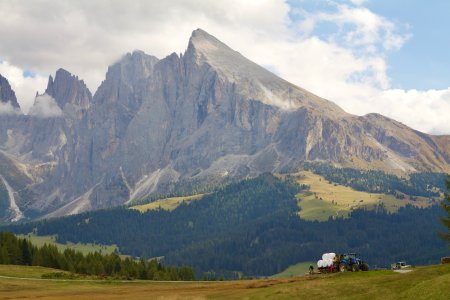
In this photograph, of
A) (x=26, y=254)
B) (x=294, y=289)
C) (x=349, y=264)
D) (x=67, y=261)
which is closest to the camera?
(x=294, y=289)

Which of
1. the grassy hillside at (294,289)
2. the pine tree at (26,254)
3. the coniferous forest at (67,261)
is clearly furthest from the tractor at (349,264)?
the pine tree at (26,254)

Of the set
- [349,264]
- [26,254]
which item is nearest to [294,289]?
[349,264]

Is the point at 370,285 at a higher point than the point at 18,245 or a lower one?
lower

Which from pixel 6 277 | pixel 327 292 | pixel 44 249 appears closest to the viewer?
pixel 327 292

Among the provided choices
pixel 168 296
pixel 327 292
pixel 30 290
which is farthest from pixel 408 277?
pixel 30 290

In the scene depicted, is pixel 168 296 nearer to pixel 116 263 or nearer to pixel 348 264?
pixel 348 264

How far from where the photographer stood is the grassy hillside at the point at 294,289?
52.8m

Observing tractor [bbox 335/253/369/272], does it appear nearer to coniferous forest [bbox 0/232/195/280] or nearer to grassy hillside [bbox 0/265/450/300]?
grassy hillside [bbox 0/265/450/300]

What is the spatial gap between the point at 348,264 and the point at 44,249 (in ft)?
361

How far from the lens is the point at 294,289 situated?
61594 millimetres

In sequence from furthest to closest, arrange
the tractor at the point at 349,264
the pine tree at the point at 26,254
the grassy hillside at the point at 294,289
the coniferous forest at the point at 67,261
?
the pine tree at the point at 26,254, the coniferous forest at the point at 67,261, the tractor at the point at 349,264, the grassy hillside at the point at 294,289

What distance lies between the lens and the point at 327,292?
5850cm

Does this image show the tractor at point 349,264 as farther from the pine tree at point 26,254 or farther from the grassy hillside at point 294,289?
the pine tree at point 26,254

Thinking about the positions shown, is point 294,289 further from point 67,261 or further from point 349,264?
point 67,261
